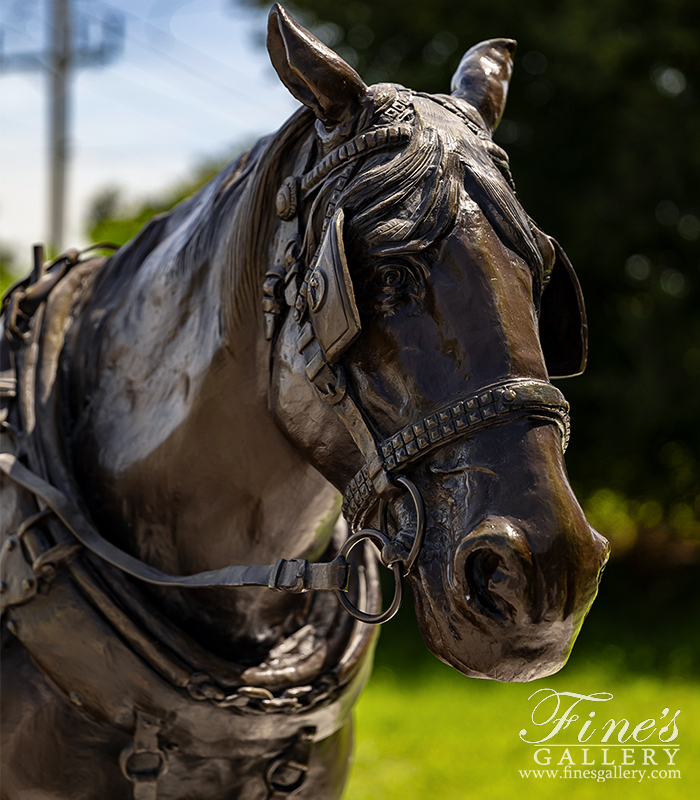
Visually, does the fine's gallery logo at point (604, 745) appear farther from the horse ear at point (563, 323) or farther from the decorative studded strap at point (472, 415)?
the decorative studded strap at point (472, 415)

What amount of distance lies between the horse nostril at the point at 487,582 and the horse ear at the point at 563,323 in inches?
17.8

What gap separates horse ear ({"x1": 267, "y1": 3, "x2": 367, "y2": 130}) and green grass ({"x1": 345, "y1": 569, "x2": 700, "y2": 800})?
11.0 feet

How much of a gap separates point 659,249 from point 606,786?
3.87m

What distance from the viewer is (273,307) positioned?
1.33m

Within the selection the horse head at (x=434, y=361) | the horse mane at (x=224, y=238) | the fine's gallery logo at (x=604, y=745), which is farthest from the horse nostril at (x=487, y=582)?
the fine's gallery logo at (x=604, y=745)

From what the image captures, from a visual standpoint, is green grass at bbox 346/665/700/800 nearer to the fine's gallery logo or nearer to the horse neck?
the fine's gallery logo

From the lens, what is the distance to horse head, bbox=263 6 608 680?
110 centimetres

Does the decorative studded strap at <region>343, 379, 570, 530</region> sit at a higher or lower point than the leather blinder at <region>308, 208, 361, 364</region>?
lower

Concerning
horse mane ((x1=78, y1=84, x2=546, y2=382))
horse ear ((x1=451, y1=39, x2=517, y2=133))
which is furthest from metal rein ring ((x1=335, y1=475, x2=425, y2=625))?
horse ear ((x1=451, y1=39, x2=517, y2=133))

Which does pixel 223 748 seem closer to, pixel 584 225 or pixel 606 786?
pixel 606 786

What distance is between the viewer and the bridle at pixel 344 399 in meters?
1.13

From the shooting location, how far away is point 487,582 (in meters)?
1.09

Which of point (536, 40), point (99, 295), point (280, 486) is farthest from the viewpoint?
point (536, 40)

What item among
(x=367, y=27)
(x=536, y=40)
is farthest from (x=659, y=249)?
(x=367, y=27)
